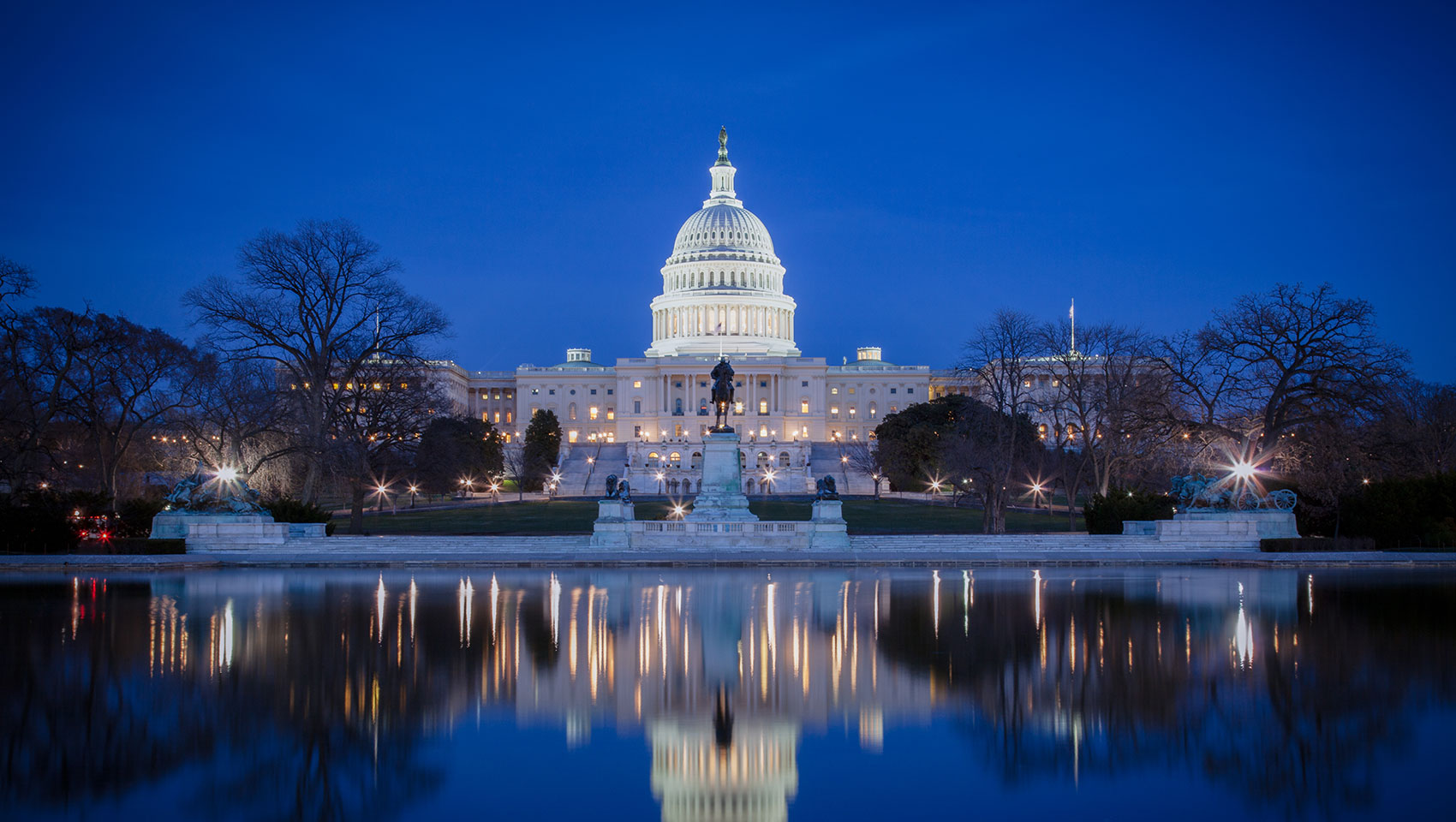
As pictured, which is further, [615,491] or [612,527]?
[615,491]

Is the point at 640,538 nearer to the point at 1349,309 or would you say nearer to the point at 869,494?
the point at 1349,309

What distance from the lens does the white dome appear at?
454ft

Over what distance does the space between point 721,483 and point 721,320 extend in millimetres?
97899

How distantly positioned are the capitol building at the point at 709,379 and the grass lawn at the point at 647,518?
178 feet

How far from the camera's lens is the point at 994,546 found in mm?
34250

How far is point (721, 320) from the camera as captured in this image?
13550 centimetres

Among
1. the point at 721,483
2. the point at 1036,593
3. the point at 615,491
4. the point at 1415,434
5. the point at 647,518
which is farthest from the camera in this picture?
the point at 647,518

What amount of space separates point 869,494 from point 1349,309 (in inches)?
1578

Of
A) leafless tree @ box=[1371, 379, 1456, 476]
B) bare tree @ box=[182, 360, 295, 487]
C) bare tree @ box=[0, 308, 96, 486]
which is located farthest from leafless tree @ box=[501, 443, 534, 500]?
leafless tree @ box=[1371, 379, 1456, 476]

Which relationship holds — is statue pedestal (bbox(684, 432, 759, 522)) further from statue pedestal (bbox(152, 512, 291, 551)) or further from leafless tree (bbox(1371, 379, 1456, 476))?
leafless tree (bbox(1371, 379, 1456, 476))

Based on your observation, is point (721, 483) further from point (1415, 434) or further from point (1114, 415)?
point (1415, 434)

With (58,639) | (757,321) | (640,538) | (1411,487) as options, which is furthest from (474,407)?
(58,639)

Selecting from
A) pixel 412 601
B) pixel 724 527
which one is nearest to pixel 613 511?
pixel 724 527

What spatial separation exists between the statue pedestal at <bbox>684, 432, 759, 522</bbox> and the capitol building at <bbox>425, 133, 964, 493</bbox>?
71.9 meters
